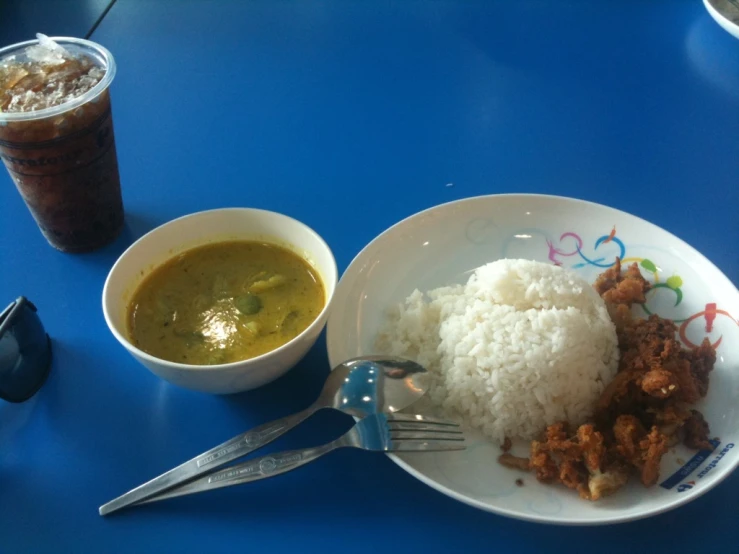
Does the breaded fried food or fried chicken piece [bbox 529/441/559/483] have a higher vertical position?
the breaded fried food

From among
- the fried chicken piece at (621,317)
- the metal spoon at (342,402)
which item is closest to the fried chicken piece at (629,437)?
the fried chicken piece at (621,317)

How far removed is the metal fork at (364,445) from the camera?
1161mm

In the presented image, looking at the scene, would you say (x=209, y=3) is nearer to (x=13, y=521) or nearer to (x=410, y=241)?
(x=410, y=241)

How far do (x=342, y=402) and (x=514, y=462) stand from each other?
352mm

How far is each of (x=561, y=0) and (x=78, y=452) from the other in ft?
8.53

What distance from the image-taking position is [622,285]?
1503 mm

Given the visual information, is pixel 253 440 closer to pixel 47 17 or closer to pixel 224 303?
pixel 224 303

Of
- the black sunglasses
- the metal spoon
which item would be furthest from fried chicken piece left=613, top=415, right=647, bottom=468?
the black sunglasses

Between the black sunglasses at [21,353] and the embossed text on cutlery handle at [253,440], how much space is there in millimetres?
450

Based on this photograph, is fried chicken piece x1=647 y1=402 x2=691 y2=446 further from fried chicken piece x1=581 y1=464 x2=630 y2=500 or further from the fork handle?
the fork handle

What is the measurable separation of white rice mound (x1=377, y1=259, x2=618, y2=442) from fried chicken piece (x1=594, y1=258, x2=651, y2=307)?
0.06 m

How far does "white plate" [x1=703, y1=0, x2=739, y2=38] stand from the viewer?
2.44 m

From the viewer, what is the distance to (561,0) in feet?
9.14

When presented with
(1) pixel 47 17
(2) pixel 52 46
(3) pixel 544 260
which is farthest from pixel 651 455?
(1) pixel 47 17
